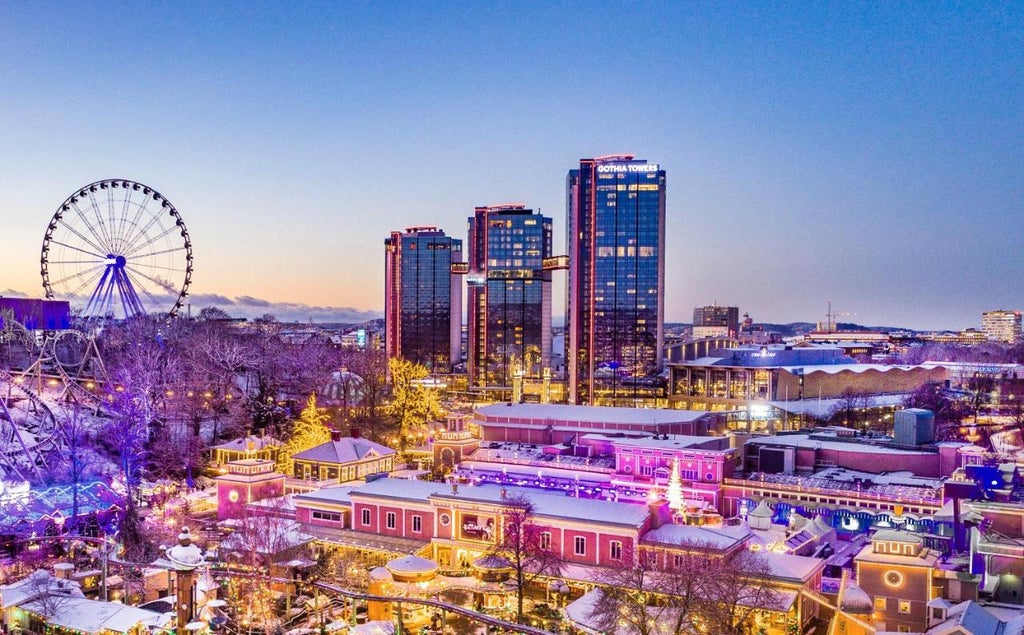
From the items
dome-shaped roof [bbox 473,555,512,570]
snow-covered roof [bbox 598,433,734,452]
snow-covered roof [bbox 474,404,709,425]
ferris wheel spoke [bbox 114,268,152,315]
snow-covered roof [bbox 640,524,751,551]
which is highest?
ferris wheel spoke [bbox 114,268,152,315]

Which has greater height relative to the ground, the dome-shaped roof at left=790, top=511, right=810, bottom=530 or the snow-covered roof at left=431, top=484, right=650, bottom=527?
the snow-covered roof at left=431, top=484, right=650, bottom=527

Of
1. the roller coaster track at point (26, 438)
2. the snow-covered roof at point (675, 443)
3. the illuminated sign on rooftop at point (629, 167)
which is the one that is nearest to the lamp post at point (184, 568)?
the snow-covered roof at point (675, 443)

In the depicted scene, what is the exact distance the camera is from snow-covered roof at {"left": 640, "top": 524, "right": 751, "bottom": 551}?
22844 mm

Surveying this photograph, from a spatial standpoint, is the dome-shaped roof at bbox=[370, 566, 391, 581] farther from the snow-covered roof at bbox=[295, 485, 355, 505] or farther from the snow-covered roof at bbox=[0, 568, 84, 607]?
the snow-covered roof at bbox=[0, 568, 84, 607]

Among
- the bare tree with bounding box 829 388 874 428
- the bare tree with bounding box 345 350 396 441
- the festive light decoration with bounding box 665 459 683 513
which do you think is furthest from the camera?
the bare tree with bounding box 829 388 874 428

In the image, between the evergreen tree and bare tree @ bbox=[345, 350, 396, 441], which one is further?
bare tree @ bbox=[345, 350, 396, 441]

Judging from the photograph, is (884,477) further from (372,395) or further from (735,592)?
(372,395)

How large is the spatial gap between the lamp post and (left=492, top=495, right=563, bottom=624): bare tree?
1277cm

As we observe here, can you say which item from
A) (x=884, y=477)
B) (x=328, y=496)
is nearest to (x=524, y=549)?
(x=328, y=496)

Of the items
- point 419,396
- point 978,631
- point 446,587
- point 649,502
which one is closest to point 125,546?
point 446,587

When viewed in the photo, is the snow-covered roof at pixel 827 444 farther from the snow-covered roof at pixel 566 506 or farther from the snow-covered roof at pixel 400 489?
the snow-covered roof at pixel 400 489

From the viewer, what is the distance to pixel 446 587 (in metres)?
22.4

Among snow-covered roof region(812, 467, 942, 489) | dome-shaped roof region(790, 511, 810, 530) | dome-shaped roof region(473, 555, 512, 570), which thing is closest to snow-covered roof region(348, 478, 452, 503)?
dome-shaped roof region(473, 555, 512, 570)

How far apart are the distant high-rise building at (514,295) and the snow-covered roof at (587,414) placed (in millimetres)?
43597
